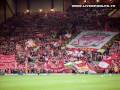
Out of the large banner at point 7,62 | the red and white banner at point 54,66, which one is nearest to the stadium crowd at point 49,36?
the red and white banner at point 54,66

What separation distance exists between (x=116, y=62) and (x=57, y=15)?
3.55m

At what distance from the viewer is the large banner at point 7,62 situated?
1269 centimetres

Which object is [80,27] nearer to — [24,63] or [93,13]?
[93,13]

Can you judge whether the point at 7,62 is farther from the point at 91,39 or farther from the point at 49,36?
the point at 91,39

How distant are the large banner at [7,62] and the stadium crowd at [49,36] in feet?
0.58

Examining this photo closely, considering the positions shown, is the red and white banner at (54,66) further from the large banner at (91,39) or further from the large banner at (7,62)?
the large banner at (7,62)

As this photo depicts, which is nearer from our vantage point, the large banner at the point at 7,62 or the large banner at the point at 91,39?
the large banner at the point at 7,62

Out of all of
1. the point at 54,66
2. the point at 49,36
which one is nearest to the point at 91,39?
the point at 49,36

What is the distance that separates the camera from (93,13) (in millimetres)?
14273

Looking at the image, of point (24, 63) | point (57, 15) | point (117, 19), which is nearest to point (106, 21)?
point (117, 19)

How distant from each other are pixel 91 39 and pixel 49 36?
1.94 metres

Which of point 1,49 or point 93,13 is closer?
point 1,49

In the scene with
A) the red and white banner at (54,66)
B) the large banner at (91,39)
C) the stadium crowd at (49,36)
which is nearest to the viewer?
the red and white banner at (54,66)

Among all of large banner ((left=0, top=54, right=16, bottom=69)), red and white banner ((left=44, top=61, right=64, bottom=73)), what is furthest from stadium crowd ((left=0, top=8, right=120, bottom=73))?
large banner ((left=0, top=54, right=16, bottom=69))
